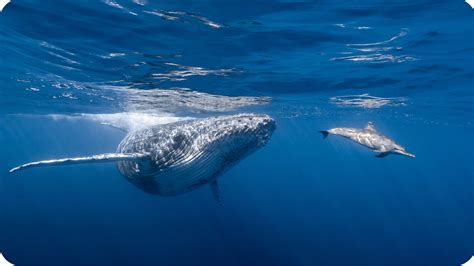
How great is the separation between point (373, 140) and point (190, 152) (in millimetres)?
9200

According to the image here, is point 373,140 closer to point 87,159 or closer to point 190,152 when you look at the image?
point 190,152

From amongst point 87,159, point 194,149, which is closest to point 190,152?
point 194,149

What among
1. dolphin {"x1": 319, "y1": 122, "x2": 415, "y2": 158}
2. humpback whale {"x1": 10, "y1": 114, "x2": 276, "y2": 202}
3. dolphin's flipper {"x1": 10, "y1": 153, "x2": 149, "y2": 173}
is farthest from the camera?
dolphin {"x1": 319, "y1": 122, "x2": 415, "y2": 158}

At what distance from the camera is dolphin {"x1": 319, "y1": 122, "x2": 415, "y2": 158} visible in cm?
1322

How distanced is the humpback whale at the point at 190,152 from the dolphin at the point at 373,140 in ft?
21.7

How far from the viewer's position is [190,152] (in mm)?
7750

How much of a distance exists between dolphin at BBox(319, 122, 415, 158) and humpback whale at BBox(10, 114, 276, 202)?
661 cm

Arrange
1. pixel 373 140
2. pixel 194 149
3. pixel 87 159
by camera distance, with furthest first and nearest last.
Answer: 1. pixel 373 140
2. pixel 194 149
3. pixel 87 159

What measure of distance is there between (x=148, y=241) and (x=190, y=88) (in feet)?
41.0

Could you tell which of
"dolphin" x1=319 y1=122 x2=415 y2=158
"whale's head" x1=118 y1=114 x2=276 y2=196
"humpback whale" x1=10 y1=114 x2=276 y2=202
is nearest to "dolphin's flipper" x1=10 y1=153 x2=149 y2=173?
"humpback whale" x1=10 y1=114 x2=276 y2=202

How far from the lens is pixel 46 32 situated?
1188 centimetres

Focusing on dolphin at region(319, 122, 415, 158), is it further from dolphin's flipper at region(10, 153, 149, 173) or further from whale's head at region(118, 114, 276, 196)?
dolphin's flipper at region(10, 153, 149, 173)

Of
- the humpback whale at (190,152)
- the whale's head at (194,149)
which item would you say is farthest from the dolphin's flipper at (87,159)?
the whale's head at (194,149)

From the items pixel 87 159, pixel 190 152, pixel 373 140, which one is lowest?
pixel 373 140
